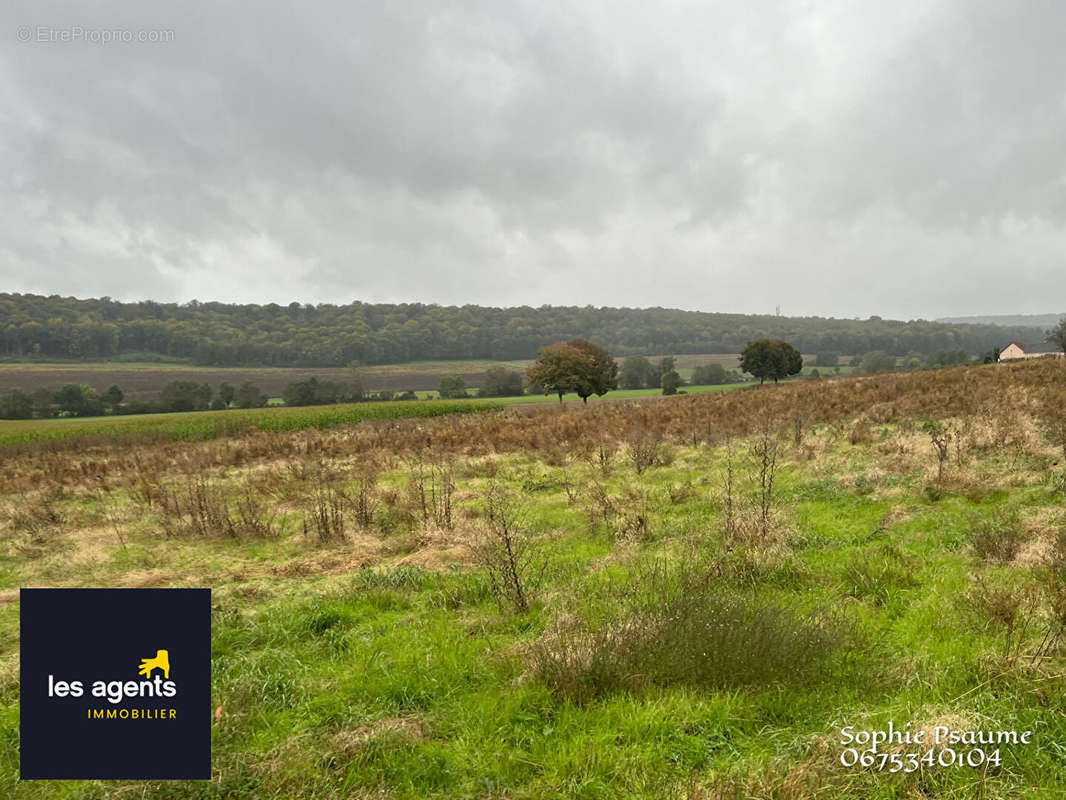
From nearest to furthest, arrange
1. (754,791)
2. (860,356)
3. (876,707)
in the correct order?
(754,791) → (876,707) → (860,356)

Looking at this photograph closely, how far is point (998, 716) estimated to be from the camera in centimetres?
353

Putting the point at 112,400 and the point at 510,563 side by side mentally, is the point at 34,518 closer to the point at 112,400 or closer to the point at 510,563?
the point at 510,563

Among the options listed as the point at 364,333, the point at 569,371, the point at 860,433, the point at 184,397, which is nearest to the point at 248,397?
the point at 184,397

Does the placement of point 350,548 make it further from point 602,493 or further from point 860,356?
point 860,356

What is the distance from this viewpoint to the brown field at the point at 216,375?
265 ft

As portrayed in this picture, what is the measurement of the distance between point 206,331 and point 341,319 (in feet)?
111

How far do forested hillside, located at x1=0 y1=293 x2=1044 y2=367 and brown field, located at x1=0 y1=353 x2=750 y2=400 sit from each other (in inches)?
256

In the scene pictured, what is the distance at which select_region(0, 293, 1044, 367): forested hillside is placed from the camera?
117m

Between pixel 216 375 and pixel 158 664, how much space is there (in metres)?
118

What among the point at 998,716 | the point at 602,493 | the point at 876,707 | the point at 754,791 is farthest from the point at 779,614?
the point at 602,493

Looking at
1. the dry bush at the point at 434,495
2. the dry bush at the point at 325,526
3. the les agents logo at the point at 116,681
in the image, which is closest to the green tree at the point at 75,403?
the dry bush at the point at 434,495

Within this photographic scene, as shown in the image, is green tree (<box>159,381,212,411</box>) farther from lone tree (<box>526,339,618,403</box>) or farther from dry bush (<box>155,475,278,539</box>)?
dry bush (<box>155,475,278,539</box>)

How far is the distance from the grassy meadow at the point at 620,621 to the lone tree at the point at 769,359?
4407 cm

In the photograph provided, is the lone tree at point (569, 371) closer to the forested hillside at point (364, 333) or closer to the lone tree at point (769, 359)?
the lone tree at point (769, 359)
